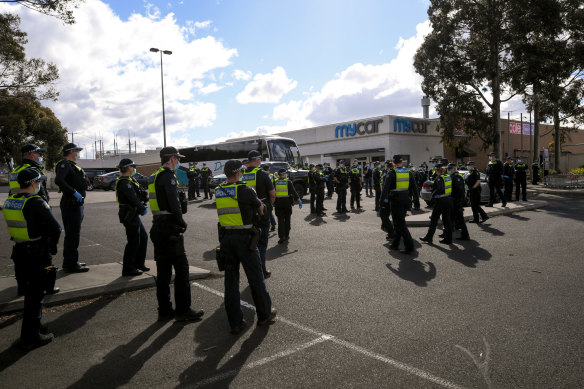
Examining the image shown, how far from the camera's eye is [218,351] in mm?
3896

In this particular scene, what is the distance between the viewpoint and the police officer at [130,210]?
6.25m

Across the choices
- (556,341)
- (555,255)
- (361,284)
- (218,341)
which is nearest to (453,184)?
(555,255)

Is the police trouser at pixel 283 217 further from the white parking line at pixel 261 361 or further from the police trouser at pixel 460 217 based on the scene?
the white parking line at pixel 261 361

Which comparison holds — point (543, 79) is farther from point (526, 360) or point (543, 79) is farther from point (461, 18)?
point (526, 360)

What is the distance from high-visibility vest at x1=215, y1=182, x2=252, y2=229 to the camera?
14.5 feet

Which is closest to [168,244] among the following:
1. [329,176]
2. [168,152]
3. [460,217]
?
[168,152]

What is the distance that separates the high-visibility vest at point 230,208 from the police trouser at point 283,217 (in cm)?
480

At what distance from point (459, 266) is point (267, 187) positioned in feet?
12.1

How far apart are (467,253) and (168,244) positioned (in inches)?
241

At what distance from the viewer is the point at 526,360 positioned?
11.7ft

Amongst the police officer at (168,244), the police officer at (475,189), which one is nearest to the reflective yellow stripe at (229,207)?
the police officer at (168,244)

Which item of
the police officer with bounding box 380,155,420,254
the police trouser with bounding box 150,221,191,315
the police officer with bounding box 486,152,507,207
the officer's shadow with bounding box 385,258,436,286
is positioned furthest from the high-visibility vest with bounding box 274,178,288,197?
the police officer with bounding box 486,152,507,207

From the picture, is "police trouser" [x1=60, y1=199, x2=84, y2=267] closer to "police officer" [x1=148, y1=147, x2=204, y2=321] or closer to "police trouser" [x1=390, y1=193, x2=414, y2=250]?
"police officer" [x1=148, y1=147, x2=204, y2=321]

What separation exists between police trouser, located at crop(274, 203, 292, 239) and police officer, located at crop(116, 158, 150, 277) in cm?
352
